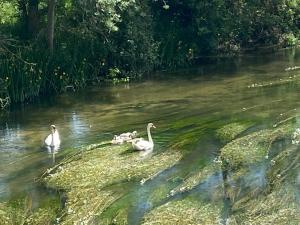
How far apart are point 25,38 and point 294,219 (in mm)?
23581

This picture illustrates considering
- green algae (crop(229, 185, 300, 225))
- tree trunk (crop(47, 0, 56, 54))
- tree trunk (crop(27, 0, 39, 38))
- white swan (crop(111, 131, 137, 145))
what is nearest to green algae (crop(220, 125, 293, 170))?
green algae (crop(229, 185, 300, 225))

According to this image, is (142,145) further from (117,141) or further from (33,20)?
(33,20)

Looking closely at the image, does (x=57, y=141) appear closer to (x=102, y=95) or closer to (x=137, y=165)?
(x=137, y=165)

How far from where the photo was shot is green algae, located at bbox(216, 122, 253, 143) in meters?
17.7

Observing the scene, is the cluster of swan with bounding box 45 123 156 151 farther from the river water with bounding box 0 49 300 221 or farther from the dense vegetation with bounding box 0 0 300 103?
the dense vegetation with bounding box 0 0 300 103

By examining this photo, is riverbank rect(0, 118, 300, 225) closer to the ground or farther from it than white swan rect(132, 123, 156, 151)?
closer to the ground

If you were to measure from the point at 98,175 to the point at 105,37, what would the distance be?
18.2 m

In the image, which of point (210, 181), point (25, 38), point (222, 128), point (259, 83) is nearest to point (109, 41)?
point (25, 38)

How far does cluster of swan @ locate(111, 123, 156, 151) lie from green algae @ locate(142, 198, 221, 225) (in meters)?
4.76

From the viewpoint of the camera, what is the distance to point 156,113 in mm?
23234

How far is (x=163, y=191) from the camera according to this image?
44.3 feet

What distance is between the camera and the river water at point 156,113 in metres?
16.8

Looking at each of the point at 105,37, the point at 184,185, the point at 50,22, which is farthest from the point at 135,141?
the point at 105,37

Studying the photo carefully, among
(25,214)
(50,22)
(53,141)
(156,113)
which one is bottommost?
(25,214)
